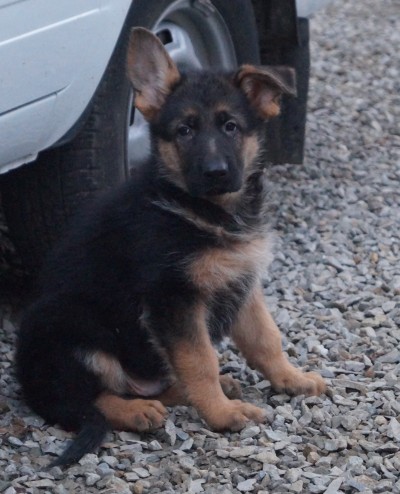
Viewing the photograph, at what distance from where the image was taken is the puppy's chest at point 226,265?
4.11m

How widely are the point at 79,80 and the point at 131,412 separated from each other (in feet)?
4.37

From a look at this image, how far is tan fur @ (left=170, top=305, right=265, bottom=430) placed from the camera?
408cm

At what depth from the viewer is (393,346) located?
191 inches

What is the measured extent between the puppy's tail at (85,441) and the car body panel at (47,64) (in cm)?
109

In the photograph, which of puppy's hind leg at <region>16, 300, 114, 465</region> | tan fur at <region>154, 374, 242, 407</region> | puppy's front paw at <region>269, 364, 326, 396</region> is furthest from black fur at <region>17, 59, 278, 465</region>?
puppy's front paw at <region>269, 364, 326, 396</region>

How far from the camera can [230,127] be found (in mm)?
4281

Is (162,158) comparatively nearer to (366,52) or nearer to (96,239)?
(96,239)

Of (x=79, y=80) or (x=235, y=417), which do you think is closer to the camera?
(x=235, y=417)

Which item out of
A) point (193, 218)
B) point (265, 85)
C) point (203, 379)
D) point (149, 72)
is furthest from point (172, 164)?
point (203, 379)

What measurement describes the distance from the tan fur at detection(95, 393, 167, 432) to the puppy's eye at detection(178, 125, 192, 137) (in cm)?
102

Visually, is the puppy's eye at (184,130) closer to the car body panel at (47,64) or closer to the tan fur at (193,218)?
the tan fur at (193,218)

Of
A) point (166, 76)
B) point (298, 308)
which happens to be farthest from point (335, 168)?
point (166, 76)

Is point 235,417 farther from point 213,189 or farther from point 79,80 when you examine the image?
point 79,80

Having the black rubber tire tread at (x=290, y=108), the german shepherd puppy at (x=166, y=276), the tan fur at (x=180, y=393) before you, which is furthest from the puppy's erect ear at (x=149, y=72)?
the black rubber tire tread at (x=290, y=108)
